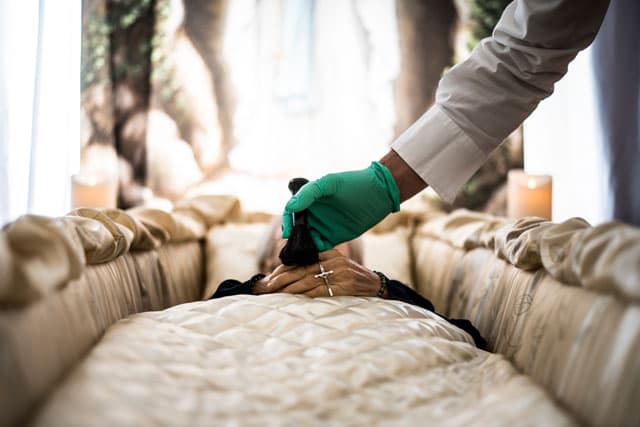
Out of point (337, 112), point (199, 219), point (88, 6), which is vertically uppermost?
point (88, 6)

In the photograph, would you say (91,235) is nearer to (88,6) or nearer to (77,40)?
(77,40)

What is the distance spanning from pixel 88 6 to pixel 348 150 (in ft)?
3.75

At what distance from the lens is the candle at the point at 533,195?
6.66ft

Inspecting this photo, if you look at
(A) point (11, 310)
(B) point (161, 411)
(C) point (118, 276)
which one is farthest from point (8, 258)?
(C) point (118, 276)

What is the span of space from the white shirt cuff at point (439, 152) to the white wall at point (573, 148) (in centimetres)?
88

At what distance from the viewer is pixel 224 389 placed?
68cm

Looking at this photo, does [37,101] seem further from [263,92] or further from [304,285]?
[304,285]

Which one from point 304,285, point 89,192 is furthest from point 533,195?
point 89,192

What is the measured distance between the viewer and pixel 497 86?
1138 mm

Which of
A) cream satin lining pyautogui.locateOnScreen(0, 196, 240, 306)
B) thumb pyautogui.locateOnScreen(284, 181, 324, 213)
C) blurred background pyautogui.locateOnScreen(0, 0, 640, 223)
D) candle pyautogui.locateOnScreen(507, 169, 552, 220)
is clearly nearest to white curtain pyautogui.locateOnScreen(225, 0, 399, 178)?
blurred background pyautogui.locateOnScreen(0, 0, 640, 223)

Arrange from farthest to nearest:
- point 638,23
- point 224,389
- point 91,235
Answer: point 638,23 → point 91,235 → point 224,389

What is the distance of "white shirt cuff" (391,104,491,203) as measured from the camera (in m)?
1.17

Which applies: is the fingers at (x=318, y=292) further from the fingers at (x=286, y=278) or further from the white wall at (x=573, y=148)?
the white wall at (x=573, y=148)

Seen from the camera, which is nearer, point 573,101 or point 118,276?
point 118,276
